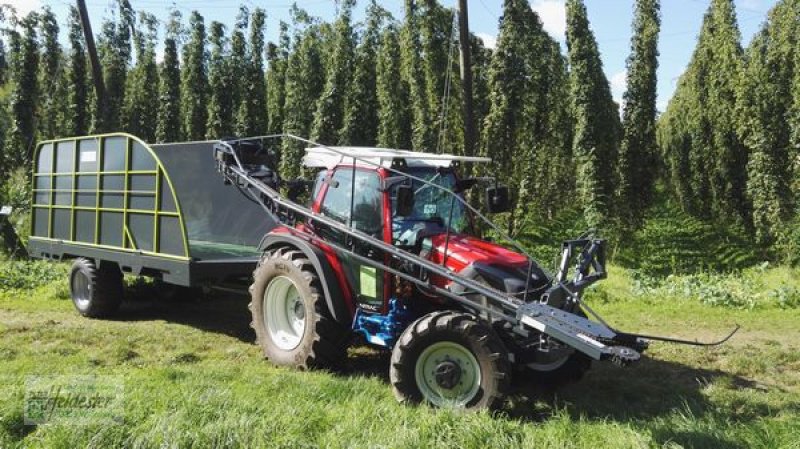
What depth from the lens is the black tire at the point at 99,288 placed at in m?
8.72

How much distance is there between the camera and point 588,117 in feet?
51.3

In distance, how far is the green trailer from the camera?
25.0 ft

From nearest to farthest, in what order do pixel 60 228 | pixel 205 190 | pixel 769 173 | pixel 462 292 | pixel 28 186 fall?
1. pixel 462 292
2. pixel 205 190
3. pixel 60 228
4. pixel 769 173
5. pixel 28 186

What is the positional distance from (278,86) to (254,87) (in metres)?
0.83

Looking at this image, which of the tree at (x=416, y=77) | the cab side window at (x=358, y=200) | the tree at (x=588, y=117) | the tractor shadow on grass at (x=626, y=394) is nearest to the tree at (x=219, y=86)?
the tree at (x=416, y=77)

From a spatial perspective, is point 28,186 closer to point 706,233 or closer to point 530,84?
point 530,84

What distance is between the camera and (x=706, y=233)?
22.3 metres

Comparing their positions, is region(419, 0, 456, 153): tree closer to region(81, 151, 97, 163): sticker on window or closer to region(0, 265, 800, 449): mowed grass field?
region(0, 265, 800, 449): mowed grass field

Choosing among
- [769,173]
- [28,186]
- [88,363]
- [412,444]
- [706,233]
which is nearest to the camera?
[412,444]

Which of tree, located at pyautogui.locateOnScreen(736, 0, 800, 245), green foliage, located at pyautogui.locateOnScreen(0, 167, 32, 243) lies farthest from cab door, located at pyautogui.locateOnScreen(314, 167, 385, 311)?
green foliage, located at pyautogui.locateOnScreen(0, 167, 32, 243)

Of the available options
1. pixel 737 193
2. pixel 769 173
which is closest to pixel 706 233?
pixel 737 193

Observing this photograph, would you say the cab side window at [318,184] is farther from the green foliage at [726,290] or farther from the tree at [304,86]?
the tree at [304,86]

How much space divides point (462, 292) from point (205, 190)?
4196 mm

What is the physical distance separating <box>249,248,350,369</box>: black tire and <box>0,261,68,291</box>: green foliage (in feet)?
22.3
